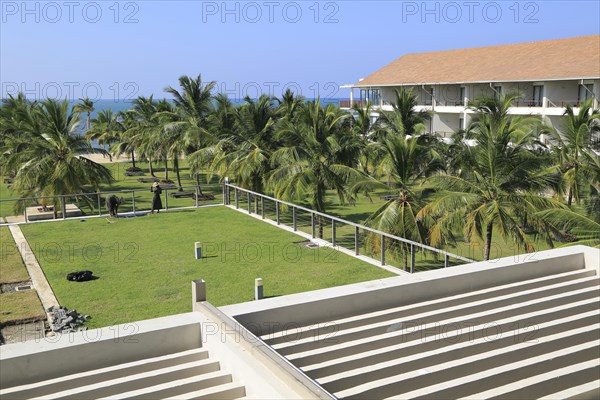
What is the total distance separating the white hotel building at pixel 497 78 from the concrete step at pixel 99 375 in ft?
87.1

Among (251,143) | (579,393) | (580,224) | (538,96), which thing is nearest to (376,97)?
(538,96)

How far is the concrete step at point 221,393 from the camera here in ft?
20.0

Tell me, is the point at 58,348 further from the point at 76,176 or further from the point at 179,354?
the point at 76,176

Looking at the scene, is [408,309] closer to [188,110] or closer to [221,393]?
[221,393]

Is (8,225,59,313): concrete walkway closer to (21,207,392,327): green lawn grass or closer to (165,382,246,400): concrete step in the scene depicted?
(21,207,392,327): green lawn grass

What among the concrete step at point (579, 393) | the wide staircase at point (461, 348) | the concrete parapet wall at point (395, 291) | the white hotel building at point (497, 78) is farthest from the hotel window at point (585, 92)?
the concrete step at point (579, 393)

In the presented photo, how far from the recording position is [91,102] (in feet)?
222

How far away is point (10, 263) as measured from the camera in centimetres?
1451

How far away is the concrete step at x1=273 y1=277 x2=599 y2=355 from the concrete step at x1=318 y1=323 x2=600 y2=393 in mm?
695

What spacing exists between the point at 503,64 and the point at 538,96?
3.62 meters

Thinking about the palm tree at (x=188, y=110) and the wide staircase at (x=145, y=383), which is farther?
the palm tree at (x=188, y=110)

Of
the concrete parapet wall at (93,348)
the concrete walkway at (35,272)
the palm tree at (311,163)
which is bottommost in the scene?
the concrete walkway at (35,272)

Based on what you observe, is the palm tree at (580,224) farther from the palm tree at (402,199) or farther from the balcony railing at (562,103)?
the balcony railing at (562,103)

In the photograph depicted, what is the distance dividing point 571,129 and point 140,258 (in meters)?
16.5
